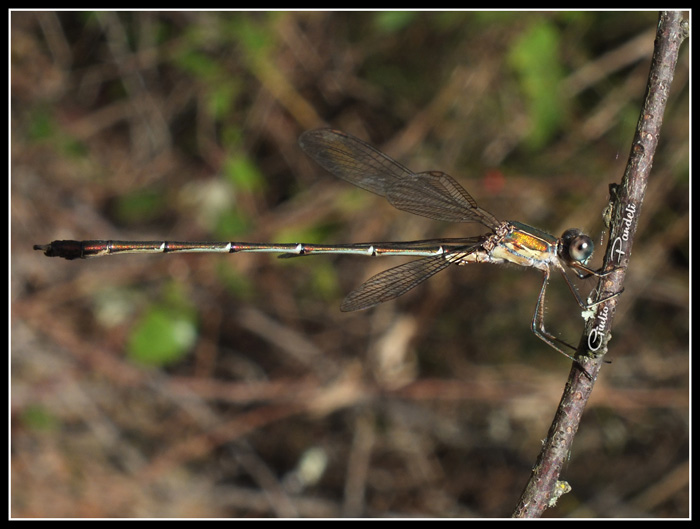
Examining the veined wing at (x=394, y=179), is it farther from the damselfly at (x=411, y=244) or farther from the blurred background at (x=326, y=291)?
the blurred background at (x=326, y=291)

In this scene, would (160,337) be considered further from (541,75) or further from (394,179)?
(541,75)

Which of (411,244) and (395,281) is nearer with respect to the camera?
(395,281)

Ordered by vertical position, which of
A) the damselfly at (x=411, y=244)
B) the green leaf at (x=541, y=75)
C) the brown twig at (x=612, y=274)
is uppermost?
the green leaf at (x=541, y=75)

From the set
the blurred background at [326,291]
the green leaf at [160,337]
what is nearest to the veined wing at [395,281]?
the blurred background at [326,291]

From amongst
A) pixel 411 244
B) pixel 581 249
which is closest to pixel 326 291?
pixel 411 244

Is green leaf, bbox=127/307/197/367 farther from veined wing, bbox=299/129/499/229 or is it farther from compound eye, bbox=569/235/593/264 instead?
compound eye, bbox=569/235/593/264

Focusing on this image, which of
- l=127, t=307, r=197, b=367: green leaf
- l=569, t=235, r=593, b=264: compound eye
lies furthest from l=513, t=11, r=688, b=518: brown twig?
l=127, t=307, r=197, b=367: green leaf
